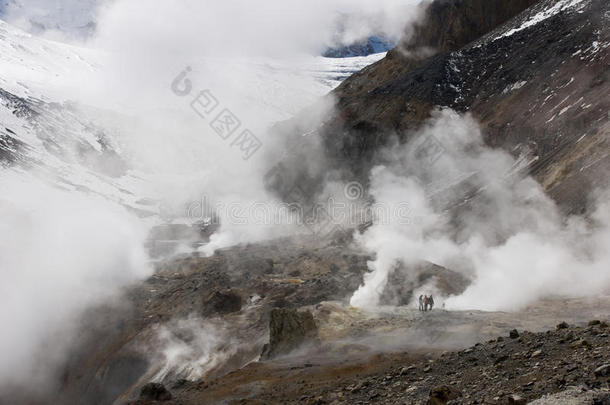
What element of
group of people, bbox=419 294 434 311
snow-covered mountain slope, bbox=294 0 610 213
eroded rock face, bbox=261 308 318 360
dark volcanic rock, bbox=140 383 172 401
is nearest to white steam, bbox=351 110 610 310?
snow-covered mountain slope, bbox=294 0 610 213

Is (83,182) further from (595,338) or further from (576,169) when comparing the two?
(595,338)

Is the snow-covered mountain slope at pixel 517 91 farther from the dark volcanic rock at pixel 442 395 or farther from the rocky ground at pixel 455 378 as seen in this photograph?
the dark volcanic rock at pixel 442 395

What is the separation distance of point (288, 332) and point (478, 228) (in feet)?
70.6

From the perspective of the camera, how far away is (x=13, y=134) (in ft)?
429

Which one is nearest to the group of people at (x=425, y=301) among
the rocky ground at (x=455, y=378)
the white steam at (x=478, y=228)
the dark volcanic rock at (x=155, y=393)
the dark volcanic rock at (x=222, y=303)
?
the white steam at (x=478, y=228)

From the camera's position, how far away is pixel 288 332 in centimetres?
2530

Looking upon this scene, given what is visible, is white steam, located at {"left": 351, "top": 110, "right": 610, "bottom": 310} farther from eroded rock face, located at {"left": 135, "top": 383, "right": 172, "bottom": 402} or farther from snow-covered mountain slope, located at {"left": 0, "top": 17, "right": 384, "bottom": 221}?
snow-covered mountain slope, located at {"left": 0, "top": 17, "right": 384, "bottom": 221}

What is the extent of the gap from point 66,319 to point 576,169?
42.3 meters

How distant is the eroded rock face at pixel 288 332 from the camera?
25.0 metres

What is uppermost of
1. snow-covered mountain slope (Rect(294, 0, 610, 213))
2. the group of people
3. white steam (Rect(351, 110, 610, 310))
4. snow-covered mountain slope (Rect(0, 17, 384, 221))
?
snow-covered mountain slope (Rect(0, 17, 384, 221))

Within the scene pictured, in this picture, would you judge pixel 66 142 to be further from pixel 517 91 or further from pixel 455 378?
pixel 455 378

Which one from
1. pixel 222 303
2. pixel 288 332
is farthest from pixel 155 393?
pixel 222 303

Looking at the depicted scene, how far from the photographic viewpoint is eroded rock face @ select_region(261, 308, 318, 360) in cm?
2495

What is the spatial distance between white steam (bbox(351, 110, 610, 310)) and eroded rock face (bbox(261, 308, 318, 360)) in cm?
828
